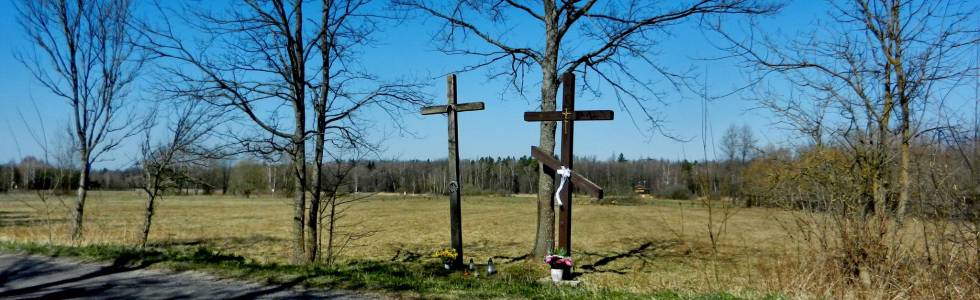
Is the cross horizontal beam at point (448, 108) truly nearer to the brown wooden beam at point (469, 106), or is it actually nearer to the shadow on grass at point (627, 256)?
the brown wooden beam at point (469, 106)

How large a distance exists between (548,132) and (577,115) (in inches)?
116

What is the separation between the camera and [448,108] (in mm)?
9211

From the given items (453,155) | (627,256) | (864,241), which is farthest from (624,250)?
(864,241)

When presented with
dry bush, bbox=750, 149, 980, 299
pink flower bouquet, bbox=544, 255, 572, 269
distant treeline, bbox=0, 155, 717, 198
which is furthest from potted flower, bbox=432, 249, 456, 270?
distant treeline, bbox=0, 155, 717, 198

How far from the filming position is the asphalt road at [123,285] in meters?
5.57

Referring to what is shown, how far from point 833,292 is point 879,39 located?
5.30 metres

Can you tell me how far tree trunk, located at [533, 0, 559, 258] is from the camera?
10469mm

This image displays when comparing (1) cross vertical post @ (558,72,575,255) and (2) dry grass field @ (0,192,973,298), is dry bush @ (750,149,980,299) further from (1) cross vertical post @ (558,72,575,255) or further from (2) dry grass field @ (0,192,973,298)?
(1) cross vertical post @ (558,72,575,255)

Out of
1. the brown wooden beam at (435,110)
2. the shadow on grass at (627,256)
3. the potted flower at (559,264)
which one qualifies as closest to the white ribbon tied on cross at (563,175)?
the potted flower at (559,264)

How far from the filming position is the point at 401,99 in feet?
35.1

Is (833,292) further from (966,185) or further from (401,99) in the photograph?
(401,99)

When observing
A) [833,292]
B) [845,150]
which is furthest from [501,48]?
[833,292]

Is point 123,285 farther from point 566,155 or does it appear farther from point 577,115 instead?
point 577,115

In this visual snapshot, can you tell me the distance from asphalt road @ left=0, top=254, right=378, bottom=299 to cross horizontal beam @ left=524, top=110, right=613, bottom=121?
3641mm
